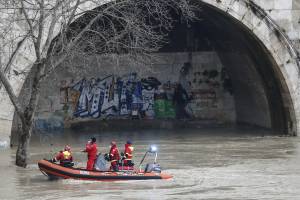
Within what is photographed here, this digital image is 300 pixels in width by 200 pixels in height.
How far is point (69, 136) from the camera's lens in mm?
39531

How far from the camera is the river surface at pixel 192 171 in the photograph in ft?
68.1

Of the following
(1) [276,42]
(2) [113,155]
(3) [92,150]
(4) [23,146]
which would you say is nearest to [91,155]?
(3) [92,150]

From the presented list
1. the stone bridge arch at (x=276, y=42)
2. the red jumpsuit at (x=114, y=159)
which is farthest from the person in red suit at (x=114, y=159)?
the stone bridge arch at (x=276, y=42)

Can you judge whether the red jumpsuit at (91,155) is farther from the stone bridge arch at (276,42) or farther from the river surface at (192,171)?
the stone bridge arch at (276,42)

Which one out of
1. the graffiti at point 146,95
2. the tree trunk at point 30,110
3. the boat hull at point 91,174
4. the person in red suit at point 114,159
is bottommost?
the boat hull at point 91,174

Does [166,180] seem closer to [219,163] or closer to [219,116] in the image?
[219,163]

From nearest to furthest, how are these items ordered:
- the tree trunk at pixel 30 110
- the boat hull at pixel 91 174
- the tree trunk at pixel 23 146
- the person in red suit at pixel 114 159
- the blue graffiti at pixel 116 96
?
the boat hull at pixel 91 174 < the person in red suit at pixel 114 159 < the tree trunk at pixel 30 110 < the tree trunk at pixel 23 146 < the blue graffiti at pixel 116 96

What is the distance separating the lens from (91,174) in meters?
23.0

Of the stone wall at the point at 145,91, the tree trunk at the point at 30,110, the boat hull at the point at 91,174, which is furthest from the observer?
the stone wall at the point at 145,91

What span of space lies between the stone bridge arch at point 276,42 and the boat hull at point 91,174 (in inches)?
460

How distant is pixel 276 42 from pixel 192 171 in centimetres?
1113

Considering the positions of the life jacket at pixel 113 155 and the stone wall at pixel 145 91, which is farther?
the stone wall at pixel 145 91

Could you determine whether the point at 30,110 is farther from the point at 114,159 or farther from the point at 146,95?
the point at 146,95

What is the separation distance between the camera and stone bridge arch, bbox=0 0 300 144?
33.8 meters
